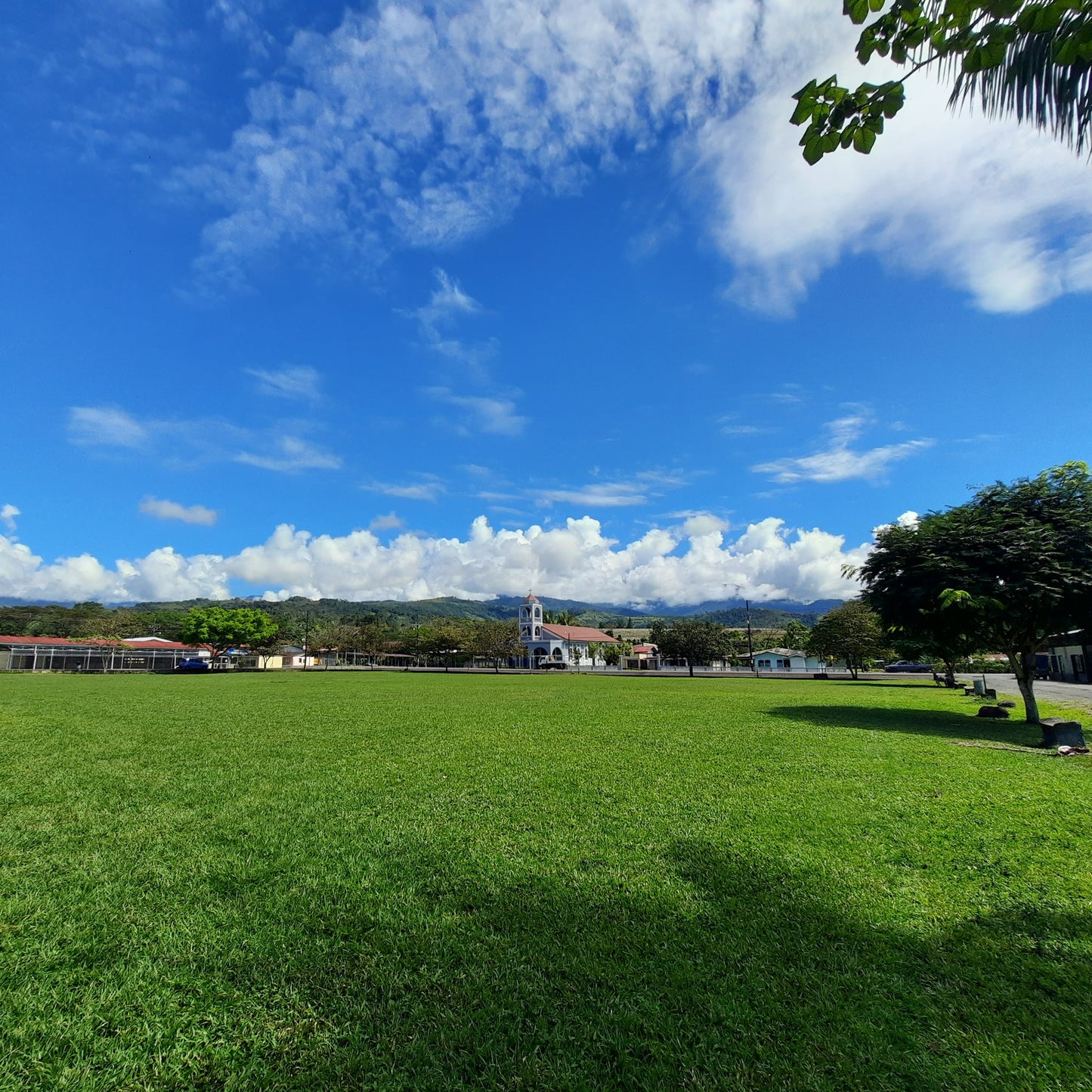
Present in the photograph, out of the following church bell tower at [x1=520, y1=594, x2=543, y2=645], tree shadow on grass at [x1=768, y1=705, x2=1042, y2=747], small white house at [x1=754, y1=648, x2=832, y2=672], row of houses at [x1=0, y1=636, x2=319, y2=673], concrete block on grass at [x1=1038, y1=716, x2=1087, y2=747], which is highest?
church bell tower at [x1=520, y1=594, x2=543, y2=645]

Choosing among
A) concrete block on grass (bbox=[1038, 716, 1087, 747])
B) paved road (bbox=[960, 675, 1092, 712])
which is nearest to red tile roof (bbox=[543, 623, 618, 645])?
paved road (bbox=[960, 675, 1092, 712])

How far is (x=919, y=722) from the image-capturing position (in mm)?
13844

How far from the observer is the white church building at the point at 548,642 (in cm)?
8438

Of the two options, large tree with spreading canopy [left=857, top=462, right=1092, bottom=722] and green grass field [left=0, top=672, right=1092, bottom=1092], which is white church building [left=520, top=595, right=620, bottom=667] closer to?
large tree with spreading canopy [left=857, top=462, right=1092, bottom=722]

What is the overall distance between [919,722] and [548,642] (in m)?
73.2

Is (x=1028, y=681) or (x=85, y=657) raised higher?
(x=1028, y=681)

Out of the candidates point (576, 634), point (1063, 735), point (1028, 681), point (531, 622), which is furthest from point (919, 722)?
point (576, 634)

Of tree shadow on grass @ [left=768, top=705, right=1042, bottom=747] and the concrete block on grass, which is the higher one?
the concrete block on grass

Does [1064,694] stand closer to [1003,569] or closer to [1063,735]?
[1003,569]

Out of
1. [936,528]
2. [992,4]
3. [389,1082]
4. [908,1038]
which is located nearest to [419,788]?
[389,1082]

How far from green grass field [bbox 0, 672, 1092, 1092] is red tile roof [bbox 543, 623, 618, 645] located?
81756 millimetres

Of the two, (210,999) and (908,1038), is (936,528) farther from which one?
(210,999)

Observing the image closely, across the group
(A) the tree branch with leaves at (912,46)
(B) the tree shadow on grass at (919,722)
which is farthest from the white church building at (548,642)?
(A) the tree branch with leaves at (912,46)

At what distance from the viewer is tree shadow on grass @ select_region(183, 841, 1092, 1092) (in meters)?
2.29
